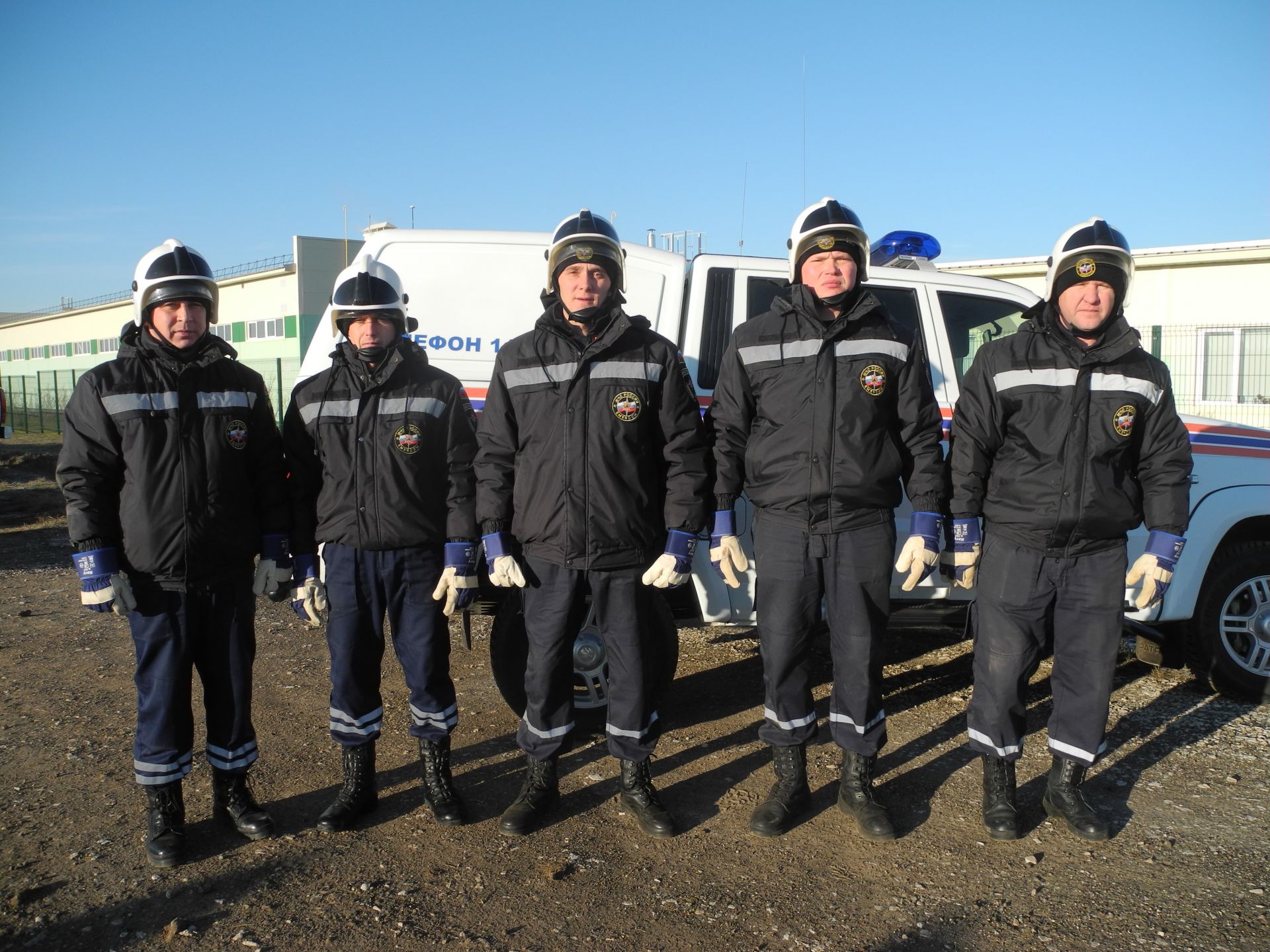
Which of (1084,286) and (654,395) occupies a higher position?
(1084,286)

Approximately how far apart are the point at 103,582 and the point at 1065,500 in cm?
343

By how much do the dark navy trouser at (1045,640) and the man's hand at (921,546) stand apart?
30cm

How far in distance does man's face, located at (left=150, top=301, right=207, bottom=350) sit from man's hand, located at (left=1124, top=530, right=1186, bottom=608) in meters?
3.58

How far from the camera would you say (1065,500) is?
3.42 m

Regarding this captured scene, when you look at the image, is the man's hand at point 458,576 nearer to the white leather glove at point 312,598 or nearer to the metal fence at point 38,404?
the white leather glove at point 312,598

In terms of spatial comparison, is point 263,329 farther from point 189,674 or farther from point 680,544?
point 680,544

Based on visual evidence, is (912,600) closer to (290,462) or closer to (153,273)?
(290,462)

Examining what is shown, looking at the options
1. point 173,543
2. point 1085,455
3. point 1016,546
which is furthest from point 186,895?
point 1085,455

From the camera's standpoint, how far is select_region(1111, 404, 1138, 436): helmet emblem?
11.1 feet

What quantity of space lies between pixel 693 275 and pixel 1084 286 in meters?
1.74

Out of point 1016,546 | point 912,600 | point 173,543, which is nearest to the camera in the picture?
point 173,543

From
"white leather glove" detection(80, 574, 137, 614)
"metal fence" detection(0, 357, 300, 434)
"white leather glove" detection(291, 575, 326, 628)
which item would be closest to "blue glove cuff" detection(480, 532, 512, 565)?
"white leather glove" detection(291, 575, 326, 628)

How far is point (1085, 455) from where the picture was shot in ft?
11.2

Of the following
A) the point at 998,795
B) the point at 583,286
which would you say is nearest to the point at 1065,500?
the point at 998,795
